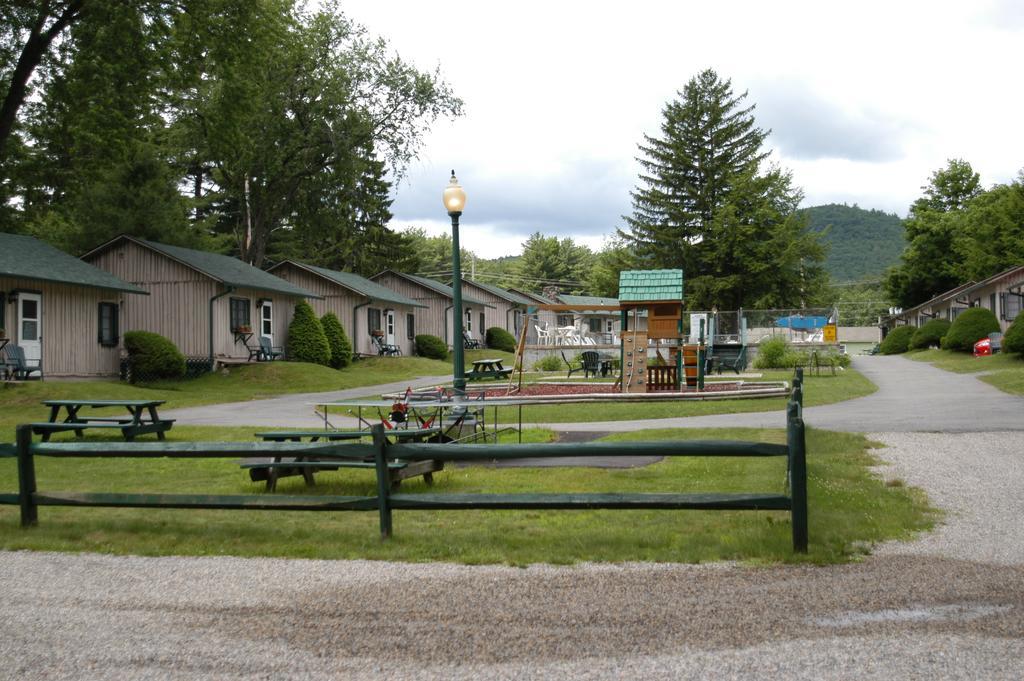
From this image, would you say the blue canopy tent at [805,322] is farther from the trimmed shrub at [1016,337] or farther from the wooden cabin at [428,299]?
the wooden cabin at [428,299]

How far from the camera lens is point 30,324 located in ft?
84.7

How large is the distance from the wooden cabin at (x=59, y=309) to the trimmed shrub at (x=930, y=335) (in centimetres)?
3986

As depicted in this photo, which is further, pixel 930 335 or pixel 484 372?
pixel 930 335

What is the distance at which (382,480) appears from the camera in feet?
22.4

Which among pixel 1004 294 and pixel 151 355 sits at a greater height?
pixel 1004 294

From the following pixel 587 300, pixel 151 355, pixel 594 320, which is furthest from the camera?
pixel 587 300

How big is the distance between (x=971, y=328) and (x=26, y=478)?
1534 inches

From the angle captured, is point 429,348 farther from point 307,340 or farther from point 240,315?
point 240,315

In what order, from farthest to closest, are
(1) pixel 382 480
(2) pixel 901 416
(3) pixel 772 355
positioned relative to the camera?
(3) pixel 772 355 → (2) pixel 901 416 → (1) pixel 382 480

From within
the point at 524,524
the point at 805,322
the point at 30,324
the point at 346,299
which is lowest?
the point at 524,524

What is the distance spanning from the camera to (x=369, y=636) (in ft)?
15.3

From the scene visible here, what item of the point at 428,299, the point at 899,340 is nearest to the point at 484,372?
the point at 428,299

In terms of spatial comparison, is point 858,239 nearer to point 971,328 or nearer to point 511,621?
point 971,328

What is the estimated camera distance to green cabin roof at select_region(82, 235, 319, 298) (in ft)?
104
